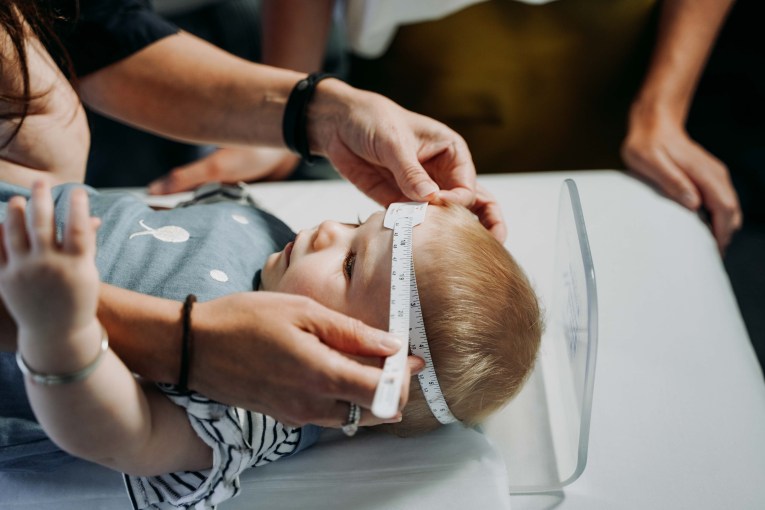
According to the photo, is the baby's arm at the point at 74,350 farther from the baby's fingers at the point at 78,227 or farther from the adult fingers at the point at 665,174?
the adult fingers at the point at 665,174

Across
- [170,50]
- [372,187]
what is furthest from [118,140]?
[372,187]

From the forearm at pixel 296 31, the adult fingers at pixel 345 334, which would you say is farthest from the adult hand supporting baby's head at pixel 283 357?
the forearm at pixel 296 31

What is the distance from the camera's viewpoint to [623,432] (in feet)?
3.83

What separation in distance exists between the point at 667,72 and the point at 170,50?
125 cm

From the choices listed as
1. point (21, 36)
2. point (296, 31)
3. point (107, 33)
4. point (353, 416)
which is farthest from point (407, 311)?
point (296, 31)

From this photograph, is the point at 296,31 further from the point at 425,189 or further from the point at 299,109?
the point at 425,189

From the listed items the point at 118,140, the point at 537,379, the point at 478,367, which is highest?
the point at 478,367

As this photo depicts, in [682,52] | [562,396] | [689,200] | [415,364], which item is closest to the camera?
[415,364]

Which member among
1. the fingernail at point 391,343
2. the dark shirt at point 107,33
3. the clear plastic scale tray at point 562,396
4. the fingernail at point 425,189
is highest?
the dark shirt at point 107,33

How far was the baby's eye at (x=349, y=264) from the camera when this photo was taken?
108 centimetres

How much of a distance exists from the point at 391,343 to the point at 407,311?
0.35ft

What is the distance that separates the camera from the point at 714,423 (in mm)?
1182

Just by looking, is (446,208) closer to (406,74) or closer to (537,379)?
(537,379)

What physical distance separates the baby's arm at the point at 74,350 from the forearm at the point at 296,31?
1198mm
